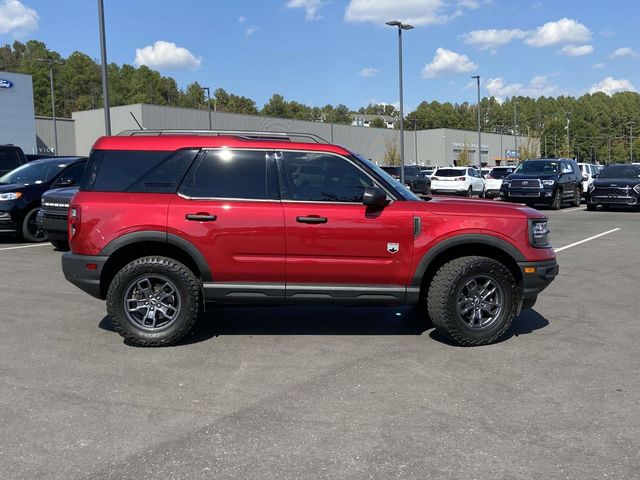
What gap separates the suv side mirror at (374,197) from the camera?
557 centimetres

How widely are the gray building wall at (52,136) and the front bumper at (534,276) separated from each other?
58367 millimetres

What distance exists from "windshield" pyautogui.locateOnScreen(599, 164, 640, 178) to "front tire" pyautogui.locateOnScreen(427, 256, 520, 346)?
64.4ft

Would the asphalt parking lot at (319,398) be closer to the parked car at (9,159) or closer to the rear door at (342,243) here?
the rear door at (342,243)

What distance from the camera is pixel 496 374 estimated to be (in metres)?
5.04

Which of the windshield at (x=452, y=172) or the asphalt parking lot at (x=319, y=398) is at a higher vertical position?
the windshield at (x=452, y=172)

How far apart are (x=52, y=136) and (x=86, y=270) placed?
5984 centimetres

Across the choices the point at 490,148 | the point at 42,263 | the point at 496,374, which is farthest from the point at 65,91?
the point at 496,374

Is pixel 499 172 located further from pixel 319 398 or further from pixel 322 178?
pixel 319 398

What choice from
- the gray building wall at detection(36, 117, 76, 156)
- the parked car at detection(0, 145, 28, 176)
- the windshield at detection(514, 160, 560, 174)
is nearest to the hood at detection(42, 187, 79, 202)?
the parked car at detection(0, 145, 28, 176)

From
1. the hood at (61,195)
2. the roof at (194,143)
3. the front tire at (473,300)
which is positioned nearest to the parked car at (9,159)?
the hood at (61,195)

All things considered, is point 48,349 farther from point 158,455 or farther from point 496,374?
point 496,374

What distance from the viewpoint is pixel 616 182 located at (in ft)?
74.4

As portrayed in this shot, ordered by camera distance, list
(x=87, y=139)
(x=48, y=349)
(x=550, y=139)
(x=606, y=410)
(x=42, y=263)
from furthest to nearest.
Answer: (x=550, y=139) → (x=87, y=139) → (x=42, y=263) → (x=48, y=349) → (x=606, y=410)

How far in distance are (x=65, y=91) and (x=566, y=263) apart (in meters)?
116
